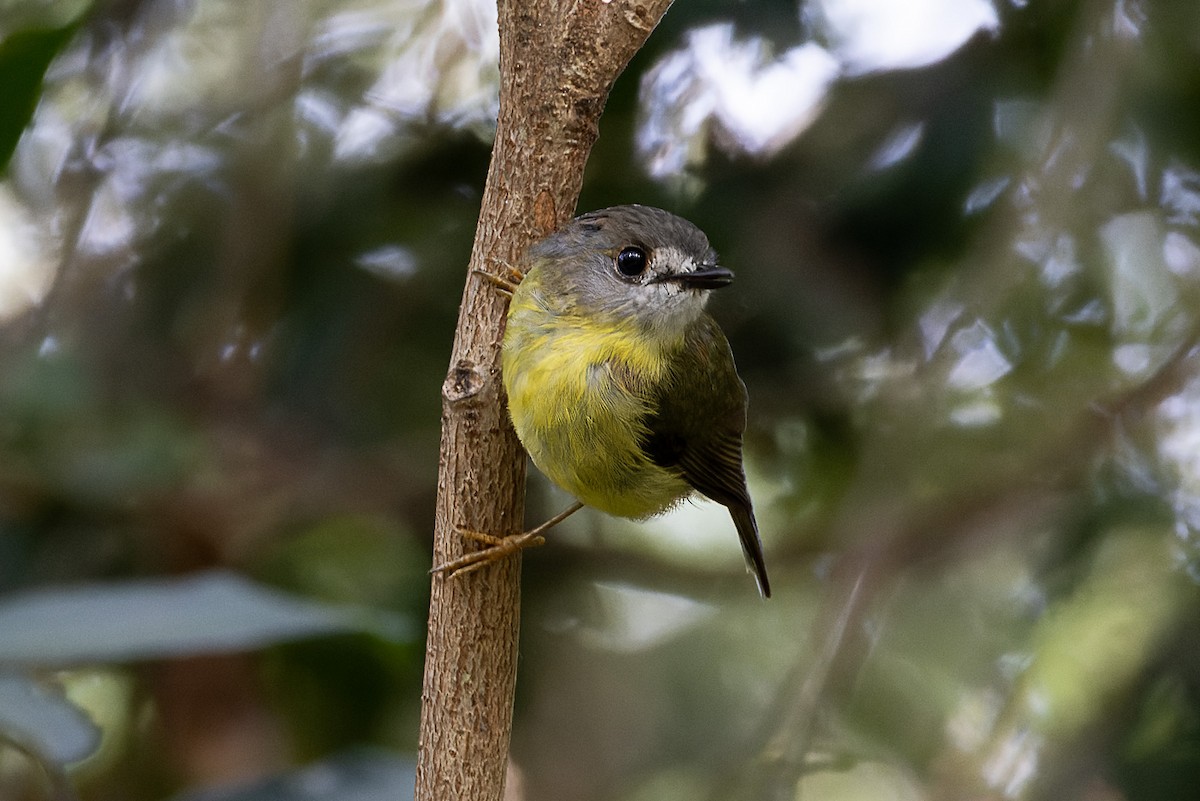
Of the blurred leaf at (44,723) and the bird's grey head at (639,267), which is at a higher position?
the blurred leaf at (44,723)

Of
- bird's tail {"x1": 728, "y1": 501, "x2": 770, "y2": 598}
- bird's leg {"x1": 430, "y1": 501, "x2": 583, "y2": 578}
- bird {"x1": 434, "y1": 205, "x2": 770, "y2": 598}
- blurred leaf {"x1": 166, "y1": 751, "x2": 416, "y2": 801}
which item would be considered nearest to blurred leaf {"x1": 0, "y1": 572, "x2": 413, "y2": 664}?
blurred leaf {"x1": 166, "y1": 751, "x2": 416, "y2": 801}

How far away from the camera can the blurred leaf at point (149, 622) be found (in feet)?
3.85

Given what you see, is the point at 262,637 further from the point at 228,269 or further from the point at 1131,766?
the point at 1131,766

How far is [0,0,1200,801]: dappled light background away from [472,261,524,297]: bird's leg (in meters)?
0.96

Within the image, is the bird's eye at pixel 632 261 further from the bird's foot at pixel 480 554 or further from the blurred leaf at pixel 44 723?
the blurred leaf at pixel 44 723

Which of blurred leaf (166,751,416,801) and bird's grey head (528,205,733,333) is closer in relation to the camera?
blurred leaf (166,751,416,801)

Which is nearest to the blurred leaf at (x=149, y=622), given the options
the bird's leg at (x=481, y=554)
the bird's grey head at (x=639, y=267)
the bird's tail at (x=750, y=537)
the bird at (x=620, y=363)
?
the bird's leg at (x=481, y=554)

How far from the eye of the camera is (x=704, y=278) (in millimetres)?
2193

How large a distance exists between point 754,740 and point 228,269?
6.28 ft

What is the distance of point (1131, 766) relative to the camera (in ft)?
9.09

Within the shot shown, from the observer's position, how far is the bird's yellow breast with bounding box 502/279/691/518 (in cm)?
210

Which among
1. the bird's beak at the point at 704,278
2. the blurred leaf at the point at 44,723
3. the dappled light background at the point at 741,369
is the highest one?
the blurred leaf at the point at 44,723

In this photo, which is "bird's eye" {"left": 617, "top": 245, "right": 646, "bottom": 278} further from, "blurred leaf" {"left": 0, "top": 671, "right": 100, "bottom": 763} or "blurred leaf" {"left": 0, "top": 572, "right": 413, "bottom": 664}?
"blurred leaf" {"left": 0, "top": 671, "right": 100, "bottom": 763}

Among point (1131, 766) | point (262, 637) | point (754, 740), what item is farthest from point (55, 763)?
point (1131, 766)
